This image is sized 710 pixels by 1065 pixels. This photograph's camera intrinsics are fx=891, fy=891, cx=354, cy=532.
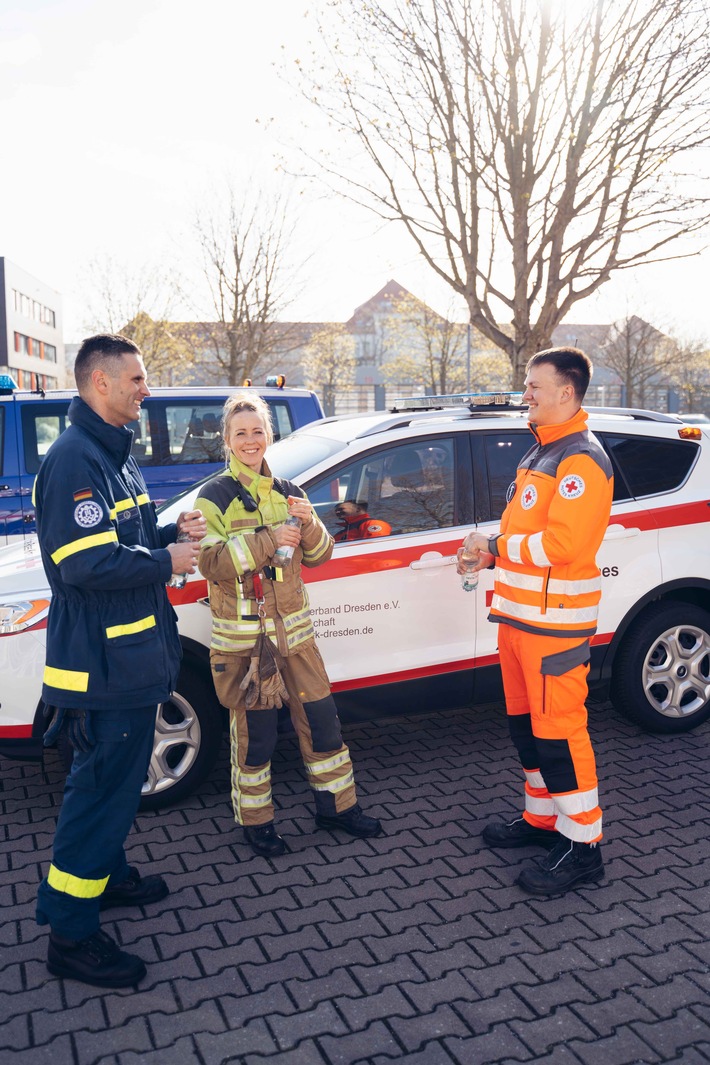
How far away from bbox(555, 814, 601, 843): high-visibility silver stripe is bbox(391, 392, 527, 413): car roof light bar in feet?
7.54

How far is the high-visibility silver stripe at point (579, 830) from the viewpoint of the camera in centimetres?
341

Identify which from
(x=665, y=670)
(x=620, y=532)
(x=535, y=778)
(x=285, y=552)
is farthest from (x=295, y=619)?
(x=665, y=670)

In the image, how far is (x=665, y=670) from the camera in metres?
4.76

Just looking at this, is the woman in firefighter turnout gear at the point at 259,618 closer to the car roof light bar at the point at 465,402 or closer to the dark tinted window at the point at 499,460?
the dark tinted window at the point at 499,460

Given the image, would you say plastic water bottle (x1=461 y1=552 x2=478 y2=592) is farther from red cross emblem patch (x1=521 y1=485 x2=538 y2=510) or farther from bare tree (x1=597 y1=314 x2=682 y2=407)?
bare tree (x1=597 y1=314 x2=682 y2=407)

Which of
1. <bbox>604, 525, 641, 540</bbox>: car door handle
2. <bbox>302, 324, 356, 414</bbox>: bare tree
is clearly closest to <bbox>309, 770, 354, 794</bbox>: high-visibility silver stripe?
<bbox>604, 525, 641, 540</bbox>: car door handle

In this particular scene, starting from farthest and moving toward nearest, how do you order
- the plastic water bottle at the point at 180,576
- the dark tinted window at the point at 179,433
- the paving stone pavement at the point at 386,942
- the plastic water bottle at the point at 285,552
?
the dark tinted window at the point at 179,433 → the plastic water bottle at the point at 285,552 → the plastic water bottle at the point at 180,576 → the paving stone pavement at the point at 386,942

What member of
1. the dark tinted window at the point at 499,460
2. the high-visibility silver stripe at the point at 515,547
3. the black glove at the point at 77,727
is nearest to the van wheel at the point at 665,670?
the dark tinted window at the point at 499,460

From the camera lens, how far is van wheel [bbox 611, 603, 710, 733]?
469 cm

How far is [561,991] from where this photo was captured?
9.12 feet

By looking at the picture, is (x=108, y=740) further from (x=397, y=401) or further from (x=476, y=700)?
(x=397, y=401)

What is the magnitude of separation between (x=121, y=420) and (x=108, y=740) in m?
1.05

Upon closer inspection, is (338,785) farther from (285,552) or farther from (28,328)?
(28,328)

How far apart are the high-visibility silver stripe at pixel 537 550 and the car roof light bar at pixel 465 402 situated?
1.69m
